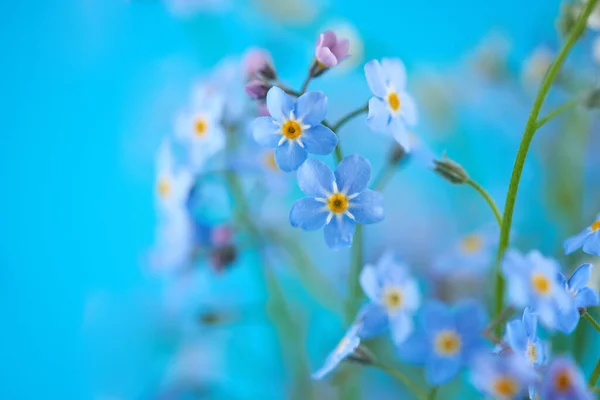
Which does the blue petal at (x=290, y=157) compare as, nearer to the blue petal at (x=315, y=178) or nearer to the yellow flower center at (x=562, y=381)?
the blue petal at (x=315, y=178)

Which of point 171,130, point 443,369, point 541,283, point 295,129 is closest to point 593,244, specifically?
point 541,283

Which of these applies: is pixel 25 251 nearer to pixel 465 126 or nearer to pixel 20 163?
pixel 20 163

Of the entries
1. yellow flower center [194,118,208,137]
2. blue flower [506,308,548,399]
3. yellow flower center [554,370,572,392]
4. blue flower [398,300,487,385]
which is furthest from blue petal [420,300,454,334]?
yellow flower center [194,118,208,137]

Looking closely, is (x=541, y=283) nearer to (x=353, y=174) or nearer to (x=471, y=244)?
(x=353, y=174)

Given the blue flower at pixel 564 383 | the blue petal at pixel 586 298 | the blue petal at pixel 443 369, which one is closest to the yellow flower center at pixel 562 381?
the blue flower at pixel 564 383

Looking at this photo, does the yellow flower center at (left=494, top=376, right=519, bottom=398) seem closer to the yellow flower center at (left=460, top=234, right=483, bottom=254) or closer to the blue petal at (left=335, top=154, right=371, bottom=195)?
the blue petal at (left=335, top=154, right=371, bottom=195)

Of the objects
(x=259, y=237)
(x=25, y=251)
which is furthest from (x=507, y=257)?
(x=25, y=251)
